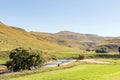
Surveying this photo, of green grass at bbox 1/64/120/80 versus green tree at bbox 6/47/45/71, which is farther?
green tree at bbox 6/47/45/71

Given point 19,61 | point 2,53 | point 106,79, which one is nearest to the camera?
point 106,79

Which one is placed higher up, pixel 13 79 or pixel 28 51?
pixel 28 51

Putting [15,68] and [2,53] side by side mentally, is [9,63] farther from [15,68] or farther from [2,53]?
[2,53]

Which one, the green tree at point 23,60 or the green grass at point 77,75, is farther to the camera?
the green tree at point 23,60

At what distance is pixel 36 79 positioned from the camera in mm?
55000

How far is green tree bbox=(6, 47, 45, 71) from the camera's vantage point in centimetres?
9650

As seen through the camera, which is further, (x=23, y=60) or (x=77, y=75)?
(x=23, y=60)

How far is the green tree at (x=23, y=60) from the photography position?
96.5 meters

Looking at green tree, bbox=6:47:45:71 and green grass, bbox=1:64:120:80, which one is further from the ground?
green tree, bbox=6:47:45:71

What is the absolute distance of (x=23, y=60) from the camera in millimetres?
96938

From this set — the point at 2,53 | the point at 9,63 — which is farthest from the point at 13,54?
the point at 2,53

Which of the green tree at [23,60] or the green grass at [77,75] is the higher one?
the green tree at [23,60]

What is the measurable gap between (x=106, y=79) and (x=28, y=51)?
50908 millimetres

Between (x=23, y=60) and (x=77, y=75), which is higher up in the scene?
(x=23, y=60)
